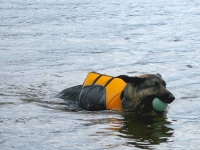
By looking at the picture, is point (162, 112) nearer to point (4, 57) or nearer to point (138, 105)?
point (138, 105)

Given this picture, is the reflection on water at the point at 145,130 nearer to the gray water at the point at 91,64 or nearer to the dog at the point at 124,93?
the gray water at the point at 91,64

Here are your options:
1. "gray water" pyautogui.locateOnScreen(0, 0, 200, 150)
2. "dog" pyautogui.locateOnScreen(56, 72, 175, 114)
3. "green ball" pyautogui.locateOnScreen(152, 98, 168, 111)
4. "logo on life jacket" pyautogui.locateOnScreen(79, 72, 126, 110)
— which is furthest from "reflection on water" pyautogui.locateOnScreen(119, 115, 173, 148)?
"logo on life jacket" pyautogui.locateOnScreen(79, 72, 126, 110)

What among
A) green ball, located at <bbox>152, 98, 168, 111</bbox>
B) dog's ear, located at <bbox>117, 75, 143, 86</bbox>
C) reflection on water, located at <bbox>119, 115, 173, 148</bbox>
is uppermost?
dog's ear, located at <bbox>117, 75, 143, 86</bbox>

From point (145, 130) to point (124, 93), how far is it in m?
1.34

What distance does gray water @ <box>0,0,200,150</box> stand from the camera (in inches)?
364

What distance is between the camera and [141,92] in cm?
1084

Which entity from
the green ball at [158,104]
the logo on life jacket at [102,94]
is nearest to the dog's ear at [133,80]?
the logo on life jacket at [102,94]

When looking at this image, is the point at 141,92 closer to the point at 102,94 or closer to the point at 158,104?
the point at 158,104

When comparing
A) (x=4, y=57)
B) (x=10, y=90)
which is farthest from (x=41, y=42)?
(x=10, y=90)

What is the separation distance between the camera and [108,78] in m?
11.6

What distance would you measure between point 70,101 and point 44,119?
1.51 m

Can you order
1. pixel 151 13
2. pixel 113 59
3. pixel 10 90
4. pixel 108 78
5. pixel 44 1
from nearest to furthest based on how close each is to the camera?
pixel 108 78, pixel 10 90, pixel 113 59, pixel 151 13, pixel 44 1

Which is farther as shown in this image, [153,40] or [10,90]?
[153,40]

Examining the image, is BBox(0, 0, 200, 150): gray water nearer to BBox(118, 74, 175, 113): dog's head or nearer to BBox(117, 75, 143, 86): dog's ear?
BBox(118, 74, 175, 113): dog's head
